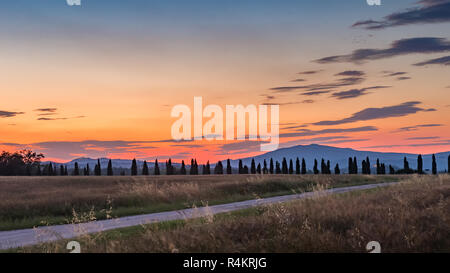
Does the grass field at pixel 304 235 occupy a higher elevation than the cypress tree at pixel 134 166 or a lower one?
higher

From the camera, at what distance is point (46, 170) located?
322ft

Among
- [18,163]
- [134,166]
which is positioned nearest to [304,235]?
[134,166]

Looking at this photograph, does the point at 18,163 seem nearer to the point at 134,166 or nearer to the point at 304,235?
the point at 134,166

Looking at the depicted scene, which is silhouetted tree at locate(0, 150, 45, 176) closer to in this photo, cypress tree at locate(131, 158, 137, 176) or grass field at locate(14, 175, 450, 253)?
cypress tree at locate(131, 158, 137, 176)

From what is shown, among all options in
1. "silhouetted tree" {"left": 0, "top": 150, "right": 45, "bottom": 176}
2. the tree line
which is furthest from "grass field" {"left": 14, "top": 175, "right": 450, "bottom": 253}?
"silhouetted tree" {"left": 0, "top": 150, "right": 45, "bottom": 176}

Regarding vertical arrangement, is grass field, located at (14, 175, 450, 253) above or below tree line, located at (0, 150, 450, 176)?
above

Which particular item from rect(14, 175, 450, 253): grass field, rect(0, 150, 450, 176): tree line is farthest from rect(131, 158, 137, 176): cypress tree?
rect(14, 175, 450, 253): grass field

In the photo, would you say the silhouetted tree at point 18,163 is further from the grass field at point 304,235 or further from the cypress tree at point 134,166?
the grass field at point 304,235

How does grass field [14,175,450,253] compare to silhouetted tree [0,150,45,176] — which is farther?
silhouetted tree [0,150,45,176]

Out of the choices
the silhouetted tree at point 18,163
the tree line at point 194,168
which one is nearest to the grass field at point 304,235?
the tree line at point 194,168

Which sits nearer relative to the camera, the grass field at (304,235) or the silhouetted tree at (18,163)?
the grass field at (304,235)

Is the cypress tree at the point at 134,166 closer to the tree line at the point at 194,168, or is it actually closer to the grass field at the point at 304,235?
the tree line at the point at 194,168

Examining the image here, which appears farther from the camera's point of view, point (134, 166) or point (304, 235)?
point (134, 166)
